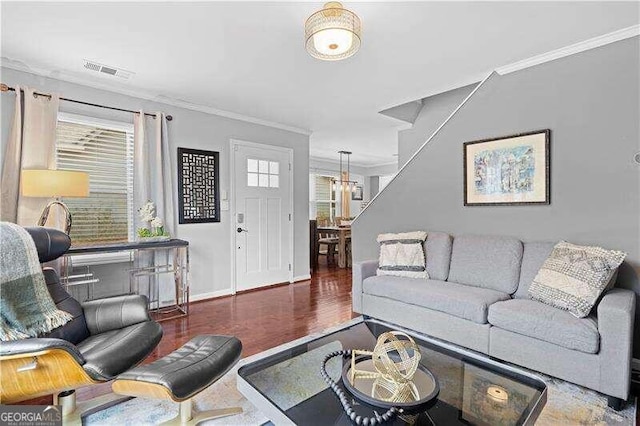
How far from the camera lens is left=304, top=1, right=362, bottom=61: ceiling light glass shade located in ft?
6.46

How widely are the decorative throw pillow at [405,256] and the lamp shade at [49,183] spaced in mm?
2821

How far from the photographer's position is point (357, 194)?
31.9 feet

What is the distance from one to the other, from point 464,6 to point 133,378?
2.79 m

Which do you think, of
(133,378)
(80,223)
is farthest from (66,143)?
(133,378)

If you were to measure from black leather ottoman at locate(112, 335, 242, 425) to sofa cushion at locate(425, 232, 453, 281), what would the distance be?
2125 mm

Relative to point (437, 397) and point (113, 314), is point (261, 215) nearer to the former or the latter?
point (113, 314)

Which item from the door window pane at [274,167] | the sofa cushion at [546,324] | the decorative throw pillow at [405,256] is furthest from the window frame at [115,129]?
the sofa cushion at [546,324]

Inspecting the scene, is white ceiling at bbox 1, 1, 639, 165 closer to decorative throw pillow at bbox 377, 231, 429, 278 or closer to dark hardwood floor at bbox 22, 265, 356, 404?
decorative throw pillow at bbox 377, 231, 429, 278

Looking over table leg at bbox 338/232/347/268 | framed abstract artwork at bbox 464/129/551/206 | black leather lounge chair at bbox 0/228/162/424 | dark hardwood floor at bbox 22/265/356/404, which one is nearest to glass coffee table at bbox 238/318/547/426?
black leather lounge chair at bbox 0/228/162/424

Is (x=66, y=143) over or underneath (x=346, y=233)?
over

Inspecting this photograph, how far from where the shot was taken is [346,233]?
6.38 m

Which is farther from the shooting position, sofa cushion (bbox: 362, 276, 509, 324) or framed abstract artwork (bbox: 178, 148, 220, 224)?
framed abstract artwork (bbox: 178, 148, 220, 224)

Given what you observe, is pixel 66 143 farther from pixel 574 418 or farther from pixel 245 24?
pixel 574 418

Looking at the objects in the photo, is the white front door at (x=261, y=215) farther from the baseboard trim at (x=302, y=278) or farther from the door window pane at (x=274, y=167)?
the baseboard trim at (x=302, y=278)
